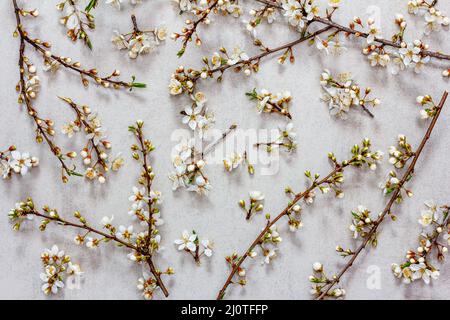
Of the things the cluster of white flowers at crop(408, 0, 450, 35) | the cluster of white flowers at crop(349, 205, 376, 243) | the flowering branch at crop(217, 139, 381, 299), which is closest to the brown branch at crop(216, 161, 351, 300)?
the flowering branch at crop(217, 139, 381, 299)

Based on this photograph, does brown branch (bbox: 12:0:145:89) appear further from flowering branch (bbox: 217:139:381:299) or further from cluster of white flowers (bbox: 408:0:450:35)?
cluster of white flowers (bbox: 408:0:450:35)

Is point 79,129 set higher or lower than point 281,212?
higher

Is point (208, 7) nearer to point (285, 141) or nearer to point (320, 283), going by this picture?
point (285, 141)

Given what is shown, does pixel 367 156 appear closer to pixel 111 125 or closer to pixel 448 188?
pixel 448 188

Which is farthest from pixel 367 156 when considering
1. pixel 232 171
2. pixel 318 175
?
pixel 232 171

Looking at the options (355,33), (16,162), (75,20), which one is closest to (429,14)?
(355,33)

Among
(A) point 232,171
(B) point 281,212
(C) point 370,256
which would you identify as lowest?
(C) point 370,256

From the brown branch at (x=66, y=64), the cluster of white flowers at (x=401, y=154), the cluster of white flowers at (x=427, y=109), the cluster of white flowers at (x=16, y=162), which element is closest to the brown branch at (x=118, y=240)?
the cluster of white flowers at (x=16, y=162)
